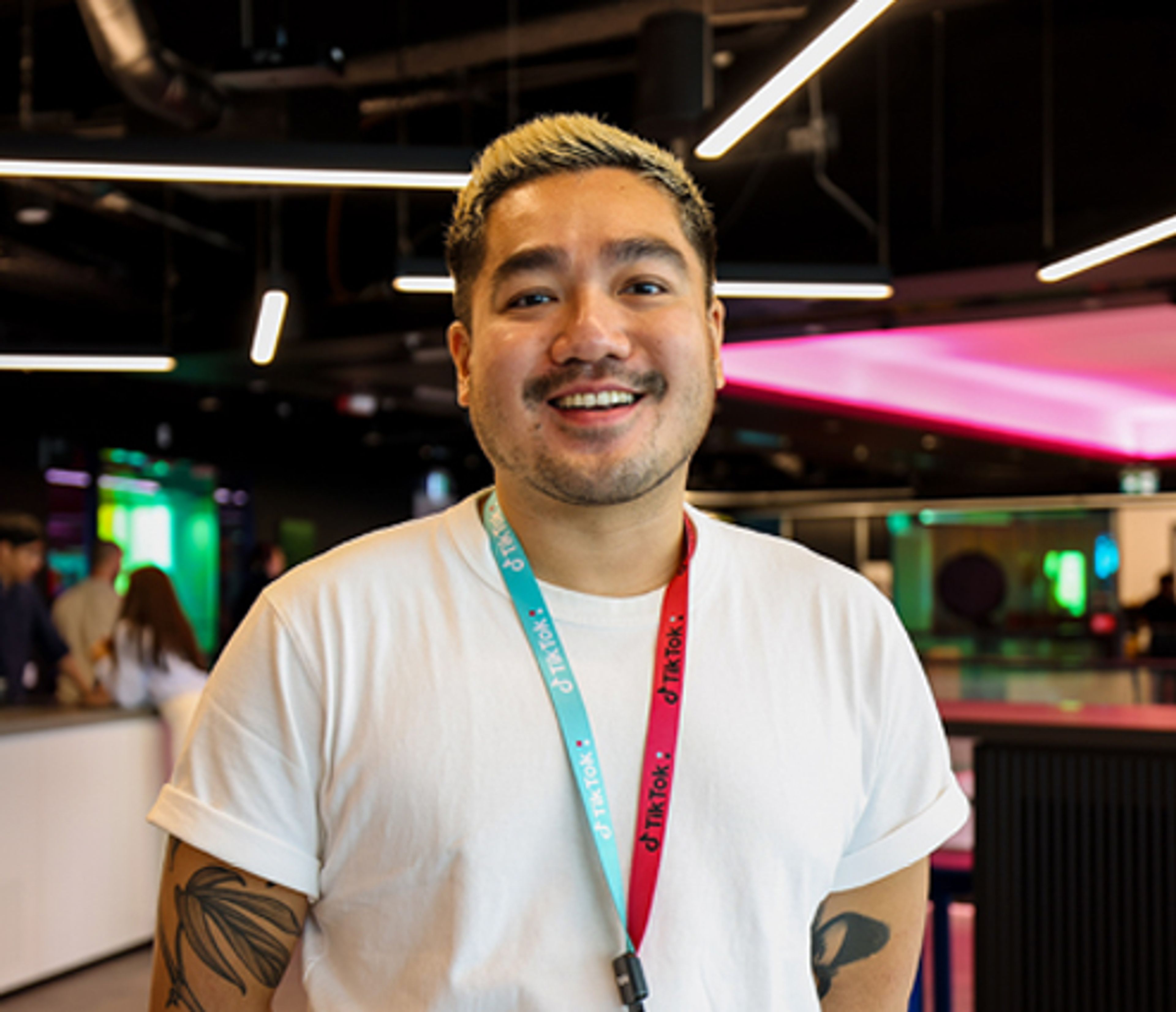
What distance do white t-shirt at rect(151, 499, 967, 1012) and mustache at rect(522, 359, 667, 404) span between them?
0.18 meters

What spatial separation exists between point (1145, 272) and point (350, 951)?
5.36 metres

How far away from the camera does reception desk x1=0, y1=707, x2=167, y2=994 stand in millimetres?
4285

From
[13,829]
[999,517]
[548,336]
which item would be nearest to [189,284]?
[13,829]

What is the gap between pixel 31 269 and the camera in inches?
273

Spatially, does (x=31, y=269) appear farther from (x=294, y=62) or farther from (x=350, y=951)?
(x=350, y=951)

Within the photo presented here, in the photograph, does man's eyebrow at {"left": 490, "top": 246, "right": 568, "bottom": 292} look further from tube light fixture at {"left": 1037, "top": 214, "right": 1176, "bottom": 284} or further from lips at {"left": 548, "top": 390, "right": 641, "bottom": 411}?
tube light fixture at {"left": 1037, "top": 214, "right": 1176, "bottom": 284}

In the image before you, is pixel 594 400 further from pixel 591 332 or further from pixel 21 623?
pixel 21 623

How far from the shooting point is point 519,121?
6016 mm

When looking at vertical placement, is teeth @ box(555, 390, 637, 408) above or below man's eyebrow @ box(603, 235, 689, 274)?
below

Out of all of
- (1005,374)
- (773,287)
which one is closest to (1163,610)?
(1005,374)

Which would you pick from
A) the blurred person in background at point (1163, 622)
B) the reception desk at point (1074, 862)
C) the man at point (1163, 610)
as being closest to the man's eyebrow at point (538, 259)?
the reception desk at point (1074, 862)

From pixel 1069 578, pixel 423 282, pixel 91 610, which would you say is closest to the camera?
pixel 423 282

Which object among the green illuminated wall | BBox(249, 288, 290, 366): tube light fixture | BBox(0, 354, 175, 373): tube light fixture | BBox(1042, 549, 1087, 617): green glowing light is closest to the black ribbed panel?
BBox(249, 288, 290, 366): tube light fixture

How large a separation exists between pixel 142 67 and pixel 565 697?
4.00 metres
